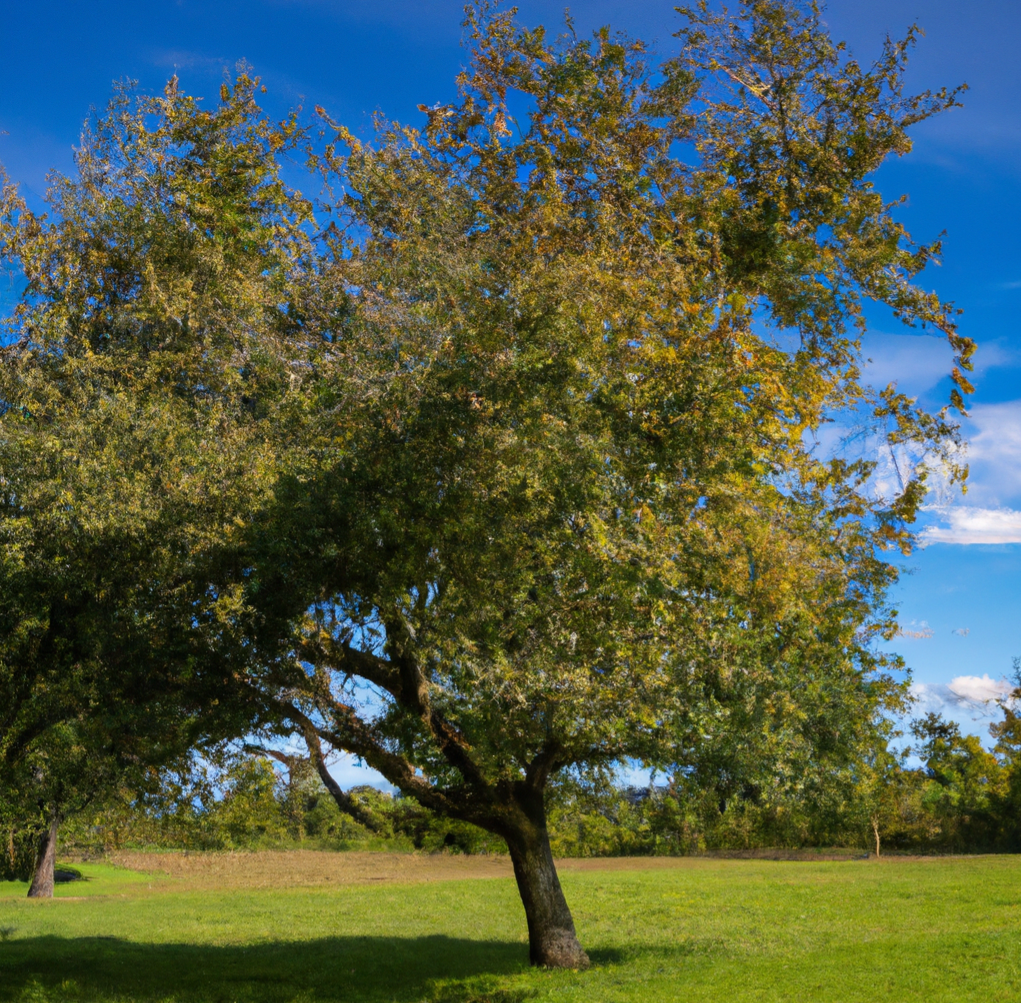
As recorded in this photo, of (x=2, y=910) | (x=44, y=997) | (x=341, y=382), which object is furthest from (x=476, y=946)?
(x=2, y=910)

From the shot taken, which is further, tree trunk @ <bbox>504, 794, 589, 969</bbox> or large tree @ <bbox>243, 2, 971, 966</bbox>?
tree trunk @ <bbox>504, 794, 589, 969</bbox>

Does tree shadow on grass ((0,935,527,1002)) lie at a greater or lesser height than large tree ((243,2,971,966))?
lesser

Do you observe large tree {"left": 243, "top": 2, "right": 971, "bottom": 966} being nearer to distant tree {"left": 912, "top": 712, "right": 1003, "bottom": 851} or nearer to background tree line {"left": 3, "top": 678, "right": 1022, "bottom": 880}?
background tree line {"left": 3, "top": 678, "right": 1022, "bottom": 880}

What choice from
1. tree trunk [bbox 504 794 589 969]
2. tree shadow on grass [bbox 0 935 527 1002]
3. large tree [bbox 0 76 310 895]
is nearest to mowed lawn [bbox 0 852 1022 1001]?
tree shadow on grass [bbox 0 935 527 1002]

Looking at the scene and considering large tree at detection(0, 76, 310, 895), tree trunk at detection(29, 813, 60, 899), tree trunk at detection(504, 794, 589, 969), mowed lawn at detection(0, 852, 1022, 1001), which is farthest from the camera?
tree trunk at detection(29, 813, 60, 899)

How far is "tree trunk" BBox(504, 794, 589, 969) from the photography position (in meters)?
18.4

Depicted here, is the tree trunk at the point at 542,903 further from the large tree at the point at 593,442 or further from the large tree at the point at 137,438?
the large tree at the point at 137,438

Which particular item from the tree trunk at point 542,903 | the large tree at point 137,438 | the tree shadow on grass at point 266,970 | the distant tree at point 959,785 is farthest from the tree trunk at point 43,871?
the distant tree at point 959,785

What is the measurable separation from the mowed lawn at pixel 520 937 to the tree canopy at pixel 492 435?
330 centimetres

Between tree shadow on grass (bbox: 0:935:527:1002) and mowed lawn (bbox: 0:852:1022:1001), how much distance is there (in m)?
0.07

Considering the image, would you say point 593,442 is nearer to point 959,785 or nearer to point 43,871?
point 43,871

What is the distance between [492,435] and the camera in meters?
12.4

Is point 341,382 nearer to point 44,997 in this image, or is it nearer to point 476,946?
point 44,997

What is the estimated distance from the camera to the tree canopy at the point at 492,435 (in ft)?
40.0
